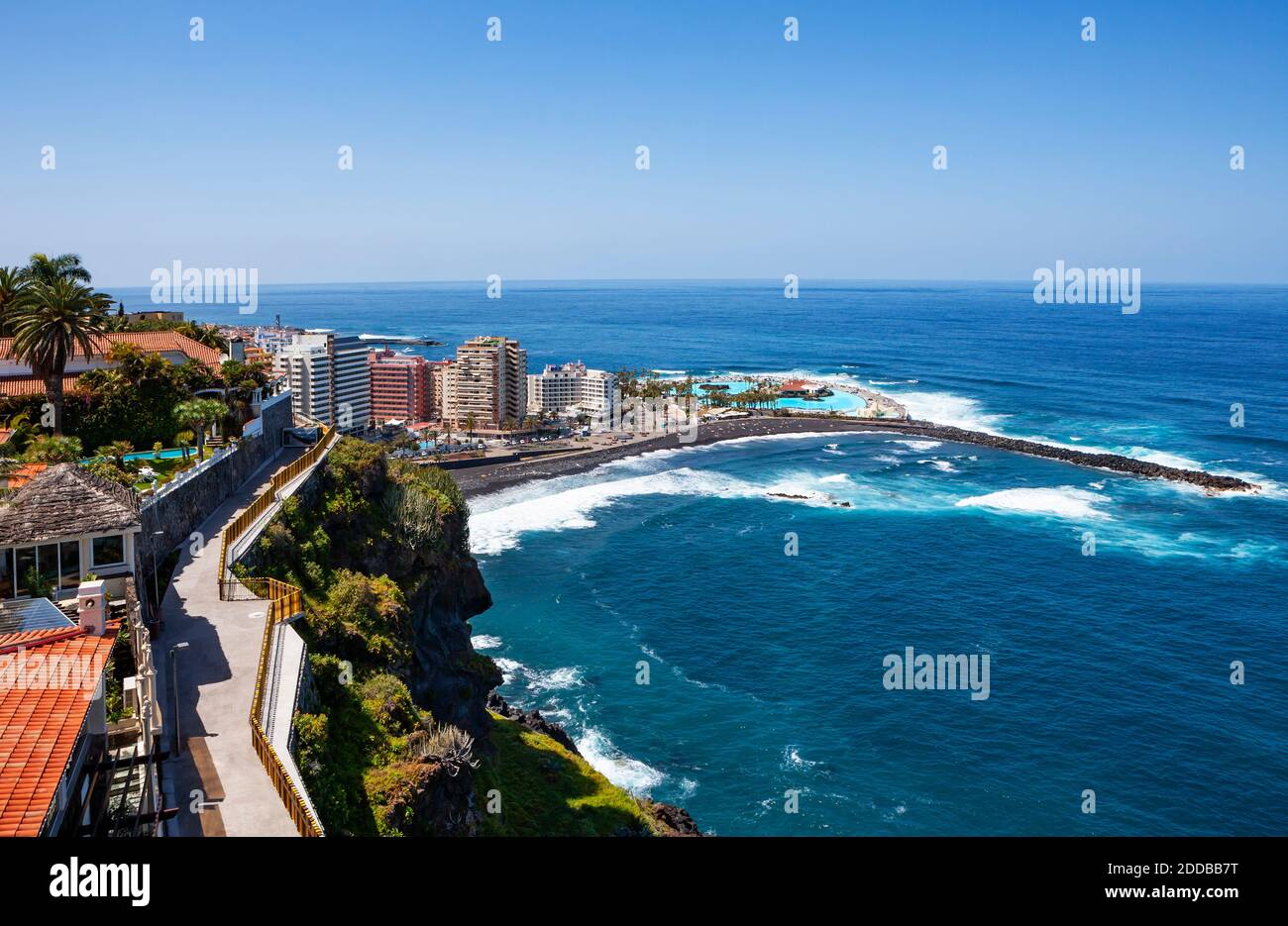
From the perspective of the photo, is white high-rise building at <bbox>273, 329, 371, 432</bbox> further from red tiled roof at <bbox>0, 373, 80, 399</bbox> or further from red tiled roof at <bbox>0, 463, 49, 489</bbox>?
red tiled roof at <bbox>0, 463, 49, 489</bbox>

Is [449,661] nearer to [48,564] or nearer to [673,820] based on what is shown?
[673,820]

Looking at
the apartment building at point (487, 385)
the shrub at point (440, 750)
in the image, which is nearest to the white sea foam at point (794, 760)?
the shrub at point (440, 750)

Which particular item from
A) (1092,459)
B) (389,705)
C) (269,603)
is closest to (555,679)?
(389,705)

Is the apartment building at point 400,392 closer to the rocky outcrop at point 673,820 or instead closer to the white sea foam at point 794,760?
the white sea foam at point 794,760

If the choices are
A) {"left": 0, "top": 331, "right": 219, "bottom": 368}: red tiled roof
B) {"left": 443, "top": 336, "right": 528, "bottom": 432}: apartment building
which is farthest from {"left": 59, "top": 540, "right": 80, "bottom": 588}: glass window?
{"left": 443, "top": 336, "right": 528, "bottom": 432}: apartment building
